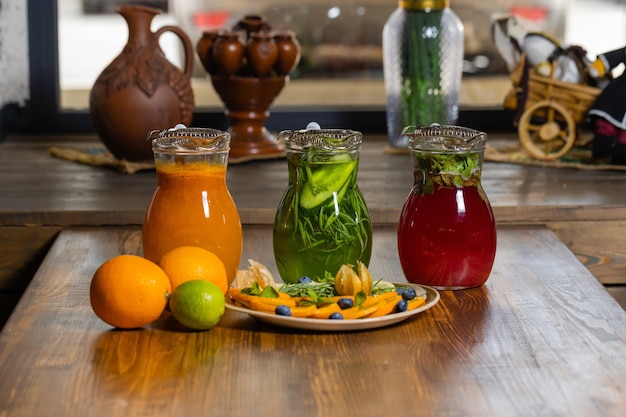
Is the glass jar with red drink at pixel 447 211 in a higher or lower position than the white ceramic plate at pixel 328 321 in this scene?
higher

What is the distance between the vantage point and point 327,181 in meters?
1.14

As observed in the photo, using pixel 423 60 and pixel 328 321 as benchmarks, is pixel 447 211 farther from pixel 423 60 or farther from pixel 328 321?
pixel 423 60

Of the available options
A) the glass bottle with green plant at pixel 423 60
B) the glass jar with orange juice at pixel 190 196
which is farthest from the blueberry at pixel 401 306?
the glass bottle with green plant at pixel 423 60

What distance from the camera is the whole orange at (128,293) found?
102cm

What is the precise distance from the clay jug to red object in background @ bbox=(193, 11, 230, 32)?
497 mm

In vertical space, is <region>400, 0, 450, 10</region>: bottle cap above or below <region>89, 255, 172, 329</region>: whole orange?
above

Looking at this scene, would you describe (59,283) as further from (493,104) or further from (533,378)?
(493,104)

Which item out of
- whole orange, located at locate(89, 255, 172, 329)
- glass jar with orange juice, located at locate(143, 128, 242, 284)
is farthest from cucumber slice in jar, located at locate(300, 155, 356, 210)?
whole orange, located at locate(89, 255, 172, 329)

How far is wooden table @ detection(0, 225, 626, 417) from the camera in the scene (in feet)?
2.84

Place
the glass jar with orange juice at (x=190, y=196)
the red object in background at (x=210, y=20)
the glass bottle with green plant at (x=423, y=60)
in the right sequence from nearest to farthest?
the glass jar with orange juice at (x=190, y=196) → the glass bottle with green plant at (x=423, y=60) → the red object in background at (x=210, y=20)

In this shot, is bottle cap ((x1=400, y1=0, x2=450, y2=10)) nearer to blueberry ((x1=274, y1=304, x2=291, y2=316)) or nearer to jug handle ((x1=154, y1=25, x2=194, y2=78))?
jug handle ((x1=154, y1=25, x2=194, y2=78))

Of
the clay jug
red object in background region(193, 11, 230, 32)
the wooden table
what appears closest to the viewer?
the wooden table

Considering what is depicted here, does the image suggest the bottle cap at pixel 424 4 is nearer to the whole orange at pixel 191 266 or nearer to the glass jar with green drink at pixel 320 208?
the glass jar with green drink at pixel 320 208

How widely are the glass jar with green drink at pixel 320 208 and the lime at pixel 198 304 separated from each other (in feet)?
0.53
